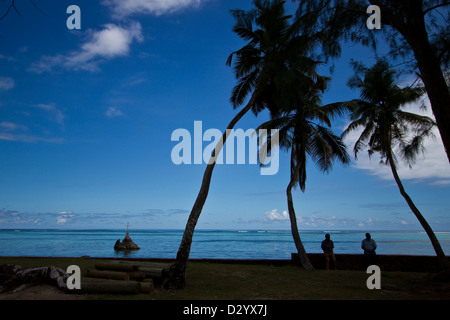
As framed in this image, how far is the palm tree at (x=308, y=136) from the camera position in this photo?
14.9 m

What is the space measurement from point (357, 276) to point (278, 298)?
17.9ft

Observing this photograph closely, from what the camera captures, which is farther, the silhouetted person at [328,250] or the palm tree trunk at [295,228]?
the silhouetted person at [328,250]

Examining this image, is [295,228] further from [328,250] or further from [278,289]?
[278,289]

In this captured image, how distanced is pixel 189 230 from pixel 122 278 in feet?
7.73

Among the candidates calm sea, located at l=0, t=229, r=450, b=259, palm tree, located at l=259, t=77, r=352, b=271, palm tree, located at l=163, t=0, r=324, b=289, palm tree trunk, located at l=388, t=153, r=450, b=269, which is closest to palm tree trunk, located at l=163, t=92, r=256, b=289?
palm tree, located at l=163, t=0, r=324, b=289

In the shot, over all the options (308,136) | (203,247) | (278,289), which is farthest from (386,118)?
(203,247)

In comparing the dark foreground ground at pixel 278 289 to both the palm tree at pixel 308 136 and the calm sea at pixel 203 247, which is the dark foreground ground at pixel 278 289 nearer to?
the palm tree at pixel 308 136

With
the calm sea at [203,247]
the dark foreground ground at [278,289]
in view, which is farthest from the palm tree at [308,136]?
the calm sea at [203,247]

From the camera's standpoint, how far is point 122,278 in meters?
8.70

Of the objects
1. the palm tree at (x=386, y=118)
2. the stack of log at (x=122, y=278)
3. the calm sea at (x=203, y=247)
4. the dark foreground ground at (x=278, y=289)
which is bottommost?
the calm sea at (x=203, y=247)

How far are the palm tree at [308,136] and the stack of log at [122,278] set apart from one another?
24.3 feet

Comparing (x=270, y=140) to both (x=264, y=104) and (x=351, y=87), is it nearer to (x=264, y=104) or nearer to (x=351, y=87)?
(x=264, y=104)

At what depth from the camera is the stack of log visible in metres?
7.74
